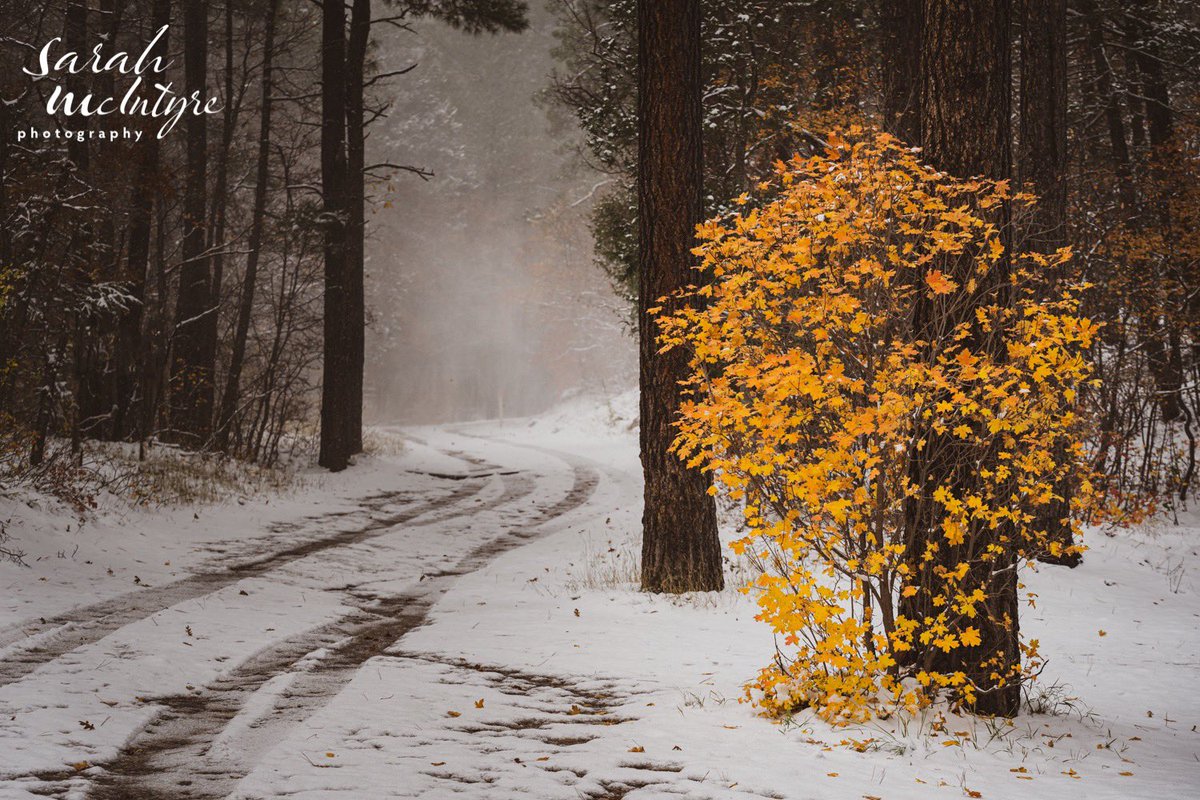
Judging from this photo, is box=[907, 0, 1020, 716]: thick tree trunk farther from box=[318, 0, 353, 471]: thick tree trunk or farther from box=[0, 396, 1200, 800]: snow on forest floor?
A: box=[318, 0, 353, 471]: thick tree trunk

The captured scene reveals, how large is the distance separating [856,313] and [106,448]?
10.8 m

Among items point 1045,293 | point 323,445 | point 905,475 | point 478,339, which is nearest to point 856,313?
point 905,475

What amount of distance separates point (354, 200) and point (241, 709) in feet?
45.8

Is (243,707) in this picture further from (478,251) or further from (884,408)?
(478,251)

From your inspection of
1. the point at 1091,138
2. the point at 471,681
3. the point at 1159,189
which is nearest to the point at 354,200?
the point at 471,681

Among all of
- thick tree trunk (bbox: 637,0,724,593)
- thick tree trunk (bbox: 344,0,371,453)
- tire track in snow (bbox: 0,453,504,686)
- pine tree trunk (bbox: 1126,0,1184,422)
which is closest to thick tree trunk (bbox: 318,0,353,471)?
thick tree trunk (bbox: 344,0,371,453)

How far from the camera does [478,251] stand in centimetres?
5300

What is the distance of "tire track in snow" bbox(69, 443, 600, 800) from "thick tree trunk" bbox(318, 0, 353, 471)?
842 cm

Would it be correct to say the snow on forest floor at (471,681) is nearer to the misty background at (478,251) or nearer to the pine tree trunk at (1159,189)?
the pine tree trunk at (1159,189)

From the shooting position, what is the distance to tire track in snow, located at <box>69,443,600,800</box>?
3.55 metres

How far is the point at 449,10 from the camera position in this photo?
16.1m

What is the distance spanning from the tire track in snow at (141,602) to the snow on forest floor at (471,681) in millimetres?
31

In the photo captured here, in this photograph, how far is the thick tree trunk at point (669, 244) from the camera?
274 inches

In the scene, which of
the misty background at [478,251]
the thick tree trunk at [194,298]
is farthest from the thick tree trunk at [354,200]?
the misty background at [478,251]
